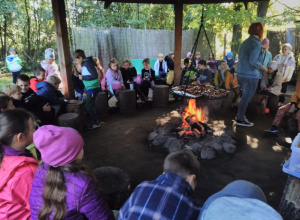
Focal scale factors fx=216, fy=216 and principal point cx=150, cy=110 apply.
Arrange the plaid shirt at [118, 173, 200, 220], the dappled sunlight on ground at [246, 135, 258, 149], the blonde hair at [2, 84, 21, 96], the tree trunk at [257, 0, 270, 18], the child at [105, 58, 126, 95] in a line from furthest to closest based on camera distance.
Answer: the tree trunk at [257, 0, 270, 18] < the child at [105, 58, 126, 95] < the dappled sunlight on ground at [246, 135, 258, 149] < the blonde hair at [2, 84, 21, 96] < the plaid shirt at [118, 173, 200, 220]

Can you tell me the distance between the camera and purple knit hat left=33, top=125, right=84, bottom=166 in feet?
4.73

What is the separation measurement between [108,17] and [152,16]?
3015mm

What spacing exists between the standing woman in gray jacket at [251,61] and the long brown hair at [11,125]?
170 inches

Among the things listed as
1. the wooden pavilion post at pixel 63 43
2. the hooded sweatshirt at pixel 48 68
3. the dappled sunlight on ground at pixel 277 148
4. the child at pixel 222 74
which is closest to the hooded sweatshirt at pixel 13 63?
the hooded sweatshirt at pixel 48 68

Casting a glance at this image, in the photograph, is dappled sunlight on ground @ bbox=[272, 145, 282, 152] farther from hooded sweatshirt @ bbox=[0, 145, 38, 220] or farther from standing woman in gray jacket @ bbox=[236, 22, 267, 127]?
hooded sweatshirt @ bbox=[0, 145, 38, 220]

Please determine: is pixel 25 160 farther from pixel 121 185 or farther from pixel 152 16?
pixel 152 16

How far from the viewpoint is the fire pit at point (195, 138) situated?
397cm

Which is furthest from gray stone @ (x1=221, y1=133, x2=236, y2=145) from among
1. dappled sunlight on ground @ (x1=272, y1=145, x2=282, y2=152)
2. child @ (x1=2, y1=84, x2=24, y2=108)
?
child @ (x1=2, y1=84, x2=24, y2=108)

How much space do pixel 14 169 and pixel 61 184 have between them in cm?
45

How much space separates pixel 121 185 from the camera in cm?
242

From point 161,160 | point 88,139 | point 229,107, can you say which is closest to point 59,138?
point 161,160

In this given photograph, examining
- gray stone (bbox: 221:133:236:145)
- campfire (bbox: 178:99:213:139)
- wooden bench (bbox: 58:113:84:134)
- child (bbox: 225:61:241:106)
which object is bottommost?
gray stone (bbox: 221:133:236:145)

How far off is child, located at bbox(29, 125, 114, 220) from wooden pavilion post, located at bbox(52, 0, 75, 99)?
13.1 ft

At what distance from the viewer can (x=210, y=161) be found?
12.3 ft
